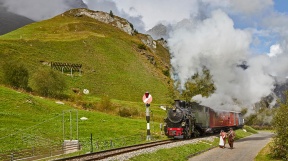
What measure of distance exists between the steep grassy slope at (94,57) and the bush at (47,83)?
48.4ft

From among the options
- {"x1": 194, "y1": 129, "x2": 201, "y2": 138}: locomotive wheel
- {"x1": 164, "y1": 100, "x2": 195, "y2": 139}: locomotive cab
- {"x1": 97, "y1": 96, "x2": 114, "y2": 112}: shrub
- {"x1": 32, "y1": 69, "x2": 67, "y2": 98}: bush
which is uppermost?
{"x1": 32, "y1": 69, "x2": 67, "y2": 98}: bush

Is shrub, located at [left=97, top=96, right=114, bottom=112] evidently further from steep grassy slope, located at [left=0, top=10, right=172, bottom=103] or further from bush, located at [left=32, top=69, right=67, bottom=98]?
steep grassy slope, located at [left=0, top=10, right=172, bottom=103]

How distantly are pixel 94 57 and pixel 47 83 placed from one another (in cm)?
5731

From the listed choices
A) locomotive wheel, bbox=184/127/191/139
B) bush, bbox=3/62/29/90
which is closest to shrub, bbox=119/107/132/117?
bush, bbox=3/62/29/90

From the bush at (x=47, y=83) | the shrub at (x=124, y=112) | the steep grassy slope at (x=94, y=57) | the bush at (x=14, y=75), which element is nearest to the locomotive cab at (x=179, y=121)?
the shrub at (x=124, y=112)

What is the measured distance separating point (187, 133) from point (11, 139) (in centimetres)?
1818

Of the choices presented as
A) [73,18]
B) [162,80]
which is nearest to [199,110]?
[162,80]

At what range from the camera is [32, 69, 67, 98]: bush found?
71.0 meters

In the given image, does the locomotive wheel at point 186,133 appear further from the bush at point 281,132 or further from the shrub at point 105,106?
the shrub at point 105,106

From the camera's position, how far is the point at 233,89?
44.2 m

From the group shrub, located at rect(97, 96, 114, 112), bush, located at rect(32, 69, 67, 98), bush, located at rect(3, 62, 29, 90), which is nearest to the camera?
shrub, located at rect(97, 96, 114, 112)

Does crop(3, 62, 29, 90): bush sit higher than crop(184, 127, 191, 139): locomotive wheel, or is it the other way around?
crop(3, 62, 29, 90): bush

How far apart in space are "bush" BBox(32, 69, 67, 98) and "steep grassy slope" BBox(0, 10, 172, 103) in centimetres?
1475

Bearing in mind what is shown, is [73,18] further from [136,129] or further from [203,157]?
[203,157]
